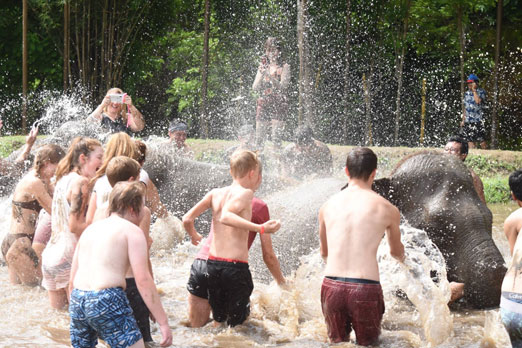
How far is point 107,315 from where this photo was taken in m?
3.64

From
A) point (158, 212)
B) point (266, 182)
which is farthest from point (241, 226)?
point (266, 182)

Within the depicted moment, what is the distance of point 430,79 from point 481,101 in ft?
15.0

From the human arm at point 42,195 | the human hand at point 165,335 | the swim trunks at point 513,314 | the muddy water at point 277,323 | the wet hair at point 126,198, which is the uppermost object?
the wet hair at point 126,198

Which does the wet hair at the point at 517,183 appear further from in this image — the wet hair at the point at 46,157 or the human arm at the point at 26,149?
the human arm at the point at 26,149

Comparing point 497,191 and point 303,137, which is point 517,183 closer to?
point 303,137

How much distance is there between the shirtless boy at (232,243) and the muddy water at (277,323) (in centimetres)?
19

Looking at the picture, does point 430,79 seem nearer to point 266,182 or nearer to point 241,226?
point 266,182

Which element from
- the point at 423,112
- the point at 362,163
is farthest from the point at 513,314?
the point at 423,112

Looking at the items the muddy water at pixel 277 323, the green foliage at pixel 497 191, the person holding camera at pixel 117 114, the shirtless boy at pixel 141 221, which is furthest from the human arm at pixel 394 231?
the green foliage at pixel 497 191

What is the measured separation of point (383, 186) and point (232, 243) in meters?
1.33

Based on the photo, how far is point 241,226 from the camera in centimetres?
459

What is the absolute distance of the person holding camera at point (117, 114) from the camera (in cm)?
824

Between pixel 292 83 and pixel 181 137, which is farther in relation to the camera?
pixel 292 83

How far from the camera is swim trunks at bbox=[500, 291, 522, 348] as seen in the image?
3637mm
